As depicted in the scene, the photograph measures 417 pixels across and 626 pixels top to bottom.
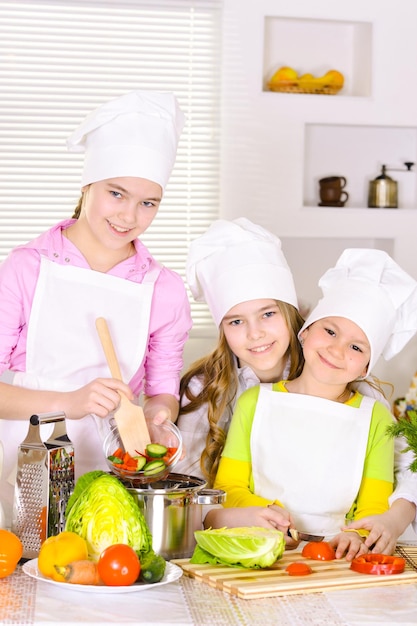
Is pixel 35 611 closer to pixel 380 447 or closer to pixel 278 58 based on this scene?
pixel 380 447

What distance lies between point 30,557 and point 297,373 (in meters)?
0.86

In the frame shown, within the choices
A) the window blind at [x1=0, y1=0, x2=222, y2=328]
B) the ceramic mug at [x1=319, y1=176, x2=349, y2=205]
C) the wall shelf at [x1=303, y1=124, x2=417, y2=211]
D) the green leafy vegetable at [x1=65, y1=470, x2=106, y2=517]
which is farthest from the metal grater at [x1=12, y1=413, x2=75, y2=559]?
the wall shelf at [x1=303, y1=124, x2=417, y2=211]

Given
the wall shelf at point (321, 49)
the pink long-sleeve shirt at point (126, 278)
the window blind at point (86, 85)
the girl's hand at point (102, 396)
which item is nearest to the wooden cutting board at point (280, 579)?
the girl's hand at point (102, 396)

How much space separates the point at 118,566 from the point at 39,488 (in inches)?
8.3

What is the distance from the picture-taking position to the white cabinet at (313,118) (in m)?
3.79

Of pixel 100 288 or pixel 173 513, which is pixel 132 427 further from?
pixel 100 288

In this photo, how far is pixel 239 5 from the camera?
3.74m

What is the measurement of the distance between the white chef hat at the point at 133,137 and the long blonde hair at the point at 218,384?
42 cm

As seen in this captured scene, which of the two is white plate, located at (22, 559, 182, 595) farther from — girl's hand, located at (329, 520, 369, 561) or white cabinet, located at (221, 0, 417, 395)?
white cabinet, located at (221, 0, 417, 395)

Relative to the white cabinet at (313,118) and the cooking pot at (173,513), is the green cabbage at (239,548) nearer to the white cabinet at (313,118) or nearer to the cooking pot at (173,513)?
the cooking pot at (173,513)

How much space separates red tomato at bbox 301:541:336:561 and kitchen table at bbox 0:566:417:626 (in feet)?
0.44

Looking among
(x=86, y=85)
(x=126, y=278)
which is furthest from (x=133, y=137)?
(x=86, y=85)

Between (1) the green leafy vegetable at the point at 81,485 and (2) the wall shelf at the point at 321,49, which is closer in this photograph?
(1) the green leafy vegetable at the point at 81,485

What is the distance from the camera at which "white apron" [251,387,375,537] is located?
1830 millimetres
